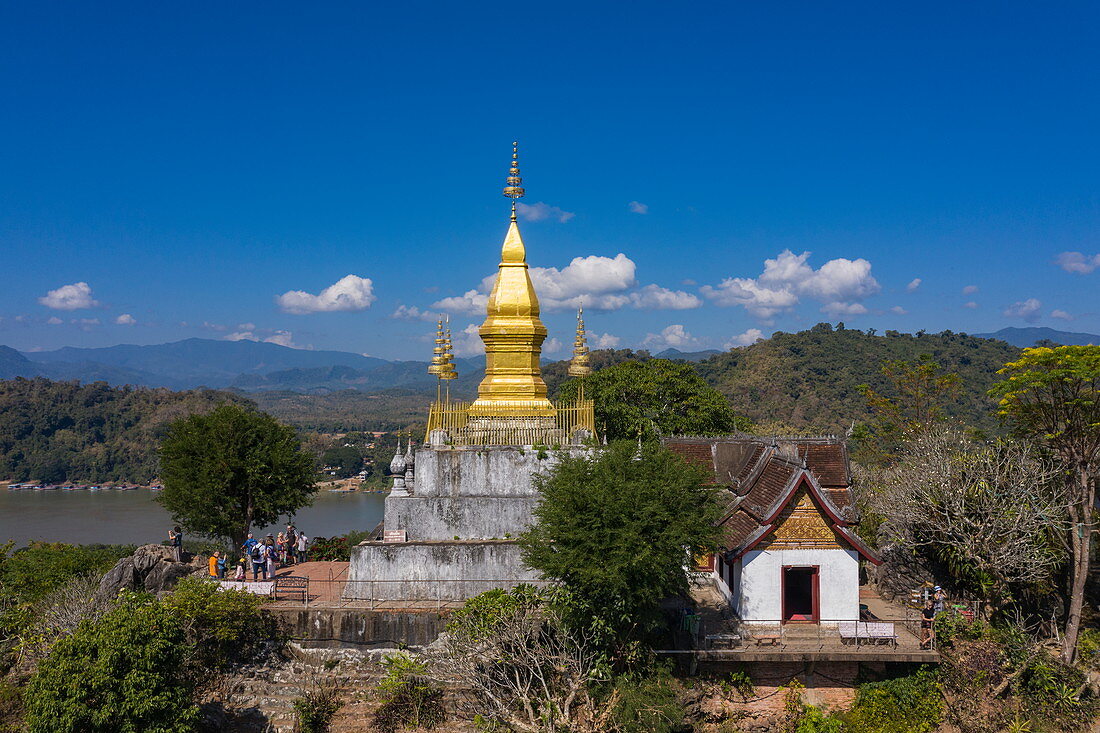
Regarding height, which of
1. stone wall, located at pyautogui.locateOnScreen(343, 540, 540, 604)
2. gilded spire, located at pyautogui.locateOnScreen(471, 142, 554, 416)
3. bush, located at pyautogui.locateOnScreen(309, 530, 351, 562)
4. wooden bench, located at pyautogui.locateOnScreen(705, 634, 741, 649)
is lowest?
wooden bench, located at pyautogui.locateOnScreen(705, 634, 741, 649)

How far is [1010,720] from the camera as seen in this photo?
16734 millimetres

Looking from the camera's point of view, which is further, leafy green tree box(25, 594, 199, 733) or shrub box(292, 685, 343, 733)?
shrub box(292, 685, 343, 733)

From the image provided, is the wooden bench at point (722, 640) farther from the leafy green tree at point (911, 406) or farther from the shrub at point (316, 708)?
the leafy green tree at point (911, 406)

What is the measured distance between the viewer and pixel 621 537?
48.9ft

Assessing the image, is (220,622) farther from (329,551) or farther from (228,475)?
(329,551)

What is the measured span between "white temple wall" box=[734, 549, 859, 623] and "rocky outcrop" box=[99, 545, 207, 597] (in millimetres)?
14766

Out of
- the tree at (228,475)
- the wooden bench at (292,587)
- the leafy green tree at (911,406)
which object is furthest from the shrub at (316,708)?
the leafy green tree at (911,406)

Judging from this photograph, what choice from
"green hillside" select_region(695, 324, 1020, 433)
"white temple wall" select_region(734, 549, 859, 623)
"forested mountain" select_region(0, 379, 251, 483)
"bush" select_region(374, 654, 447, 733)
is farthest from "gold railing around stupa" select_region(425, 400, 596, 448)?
"forested mountain" select_region(0, 379, 251, 483)

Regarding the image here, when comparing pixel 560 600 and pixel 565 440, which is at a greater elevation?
pixel 565 440

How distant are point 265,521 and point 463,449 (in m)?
9.19

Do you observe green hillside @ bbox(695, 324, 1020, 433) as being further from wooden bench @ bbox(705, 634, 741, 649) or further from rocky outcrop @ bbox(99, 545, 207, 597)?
rocky outcrop @ bbox(99, 545, 207, 597)

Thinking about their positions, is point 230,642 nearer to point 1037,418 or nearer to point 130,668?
point 130,668

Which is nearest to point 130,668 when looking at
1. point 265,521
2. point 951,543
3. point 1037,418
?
point 265,521

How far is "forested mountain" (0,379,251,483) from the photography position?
88000 millimetres
